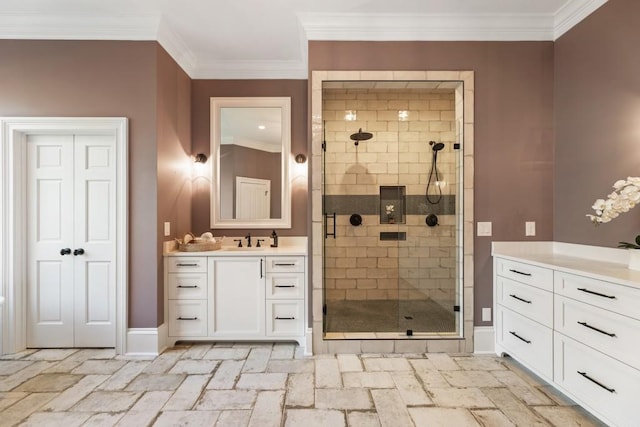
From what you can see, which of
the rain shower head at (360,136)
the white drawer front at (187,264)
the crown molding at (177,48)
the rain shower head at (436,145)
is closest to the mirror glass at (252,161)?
the crown molding at (177,48)

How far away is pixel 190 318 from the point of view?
3.15m

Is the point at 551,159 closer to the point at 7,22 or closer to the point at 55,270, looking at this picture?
the point at 55,270

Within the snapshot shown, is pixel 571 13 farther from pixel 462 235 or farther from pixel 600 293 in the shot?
pixel 600 293

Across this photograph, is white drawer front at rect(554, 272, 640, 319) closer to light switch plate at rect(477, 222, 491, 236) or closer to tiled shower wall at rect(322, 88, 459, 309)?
light switch plate at rect(477, 222, 491, 236)

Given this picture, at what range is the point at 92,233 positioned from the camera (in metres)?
3.02

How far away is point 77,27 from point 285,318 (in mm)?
3279

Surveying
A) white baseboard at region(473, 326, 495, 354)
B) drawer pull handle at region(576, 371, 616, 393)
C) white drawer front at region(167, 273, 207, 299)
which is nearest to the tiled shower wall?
white baseboard at region(473, 326, 495, 354)

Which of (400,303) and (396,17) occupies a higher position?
(396,17)

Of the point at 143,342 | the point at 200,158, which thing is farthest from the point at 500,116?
the point at 143,342

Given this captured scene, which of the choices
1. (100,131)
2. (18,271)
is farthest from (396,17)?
(18,271)

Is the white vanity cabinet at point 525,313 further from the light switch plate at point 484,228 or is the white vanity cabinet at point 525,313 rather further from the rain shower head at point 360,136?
the rain shower head at point 360,136

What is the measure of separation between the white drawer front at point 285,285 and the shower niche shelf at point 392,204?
4.37 feet

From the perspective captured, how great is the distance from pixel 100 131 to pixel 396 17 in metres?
2.87

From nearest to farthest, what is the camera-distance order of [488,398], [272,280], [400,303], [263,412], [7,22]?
1. [263,412]
2. [488,398]
3. [7,22]
4. [272,280]
5. [400,303]
